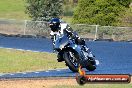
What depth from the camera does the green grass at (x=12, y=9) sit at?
64.2 m

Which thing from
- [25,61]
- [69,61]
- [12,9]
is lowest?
[12,9]

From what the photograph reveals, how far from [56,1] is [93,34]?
716cm

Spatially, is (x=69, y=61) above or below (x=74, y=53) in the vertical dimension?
below

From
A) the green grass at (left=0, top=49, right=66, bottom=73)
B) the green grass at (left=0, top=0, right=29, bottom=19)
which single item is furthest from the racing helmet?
the green grass at (left=0, top=0, right=29, bottom=19)

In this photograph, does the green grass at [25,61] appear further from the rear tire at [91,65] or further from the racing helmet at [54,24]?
the racing helmet at [54,24]

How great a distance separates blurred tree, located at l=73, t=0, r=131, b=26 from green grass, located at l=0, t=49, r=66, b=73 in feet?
50.2

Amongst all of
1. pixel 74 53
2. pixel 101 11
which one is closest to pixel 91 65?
pixel 74 53

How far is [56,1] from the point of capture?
150ft

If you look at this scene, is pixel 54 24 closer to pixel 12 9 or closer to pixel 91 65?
pixel 91 65

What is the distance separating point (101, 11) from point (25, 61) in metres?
19.6

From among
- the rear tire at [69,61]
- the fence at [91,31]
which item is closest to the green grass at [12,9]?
the fence at [91,31]

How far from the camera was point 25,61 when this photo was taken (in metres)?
23.0

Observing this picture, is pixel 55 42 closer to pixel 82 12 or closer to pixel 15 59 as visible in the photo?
pixel 15 59

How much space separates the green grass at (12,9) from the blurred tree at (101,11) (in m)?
20.4
